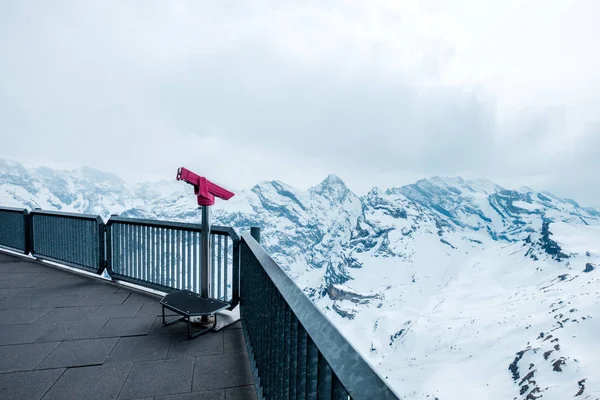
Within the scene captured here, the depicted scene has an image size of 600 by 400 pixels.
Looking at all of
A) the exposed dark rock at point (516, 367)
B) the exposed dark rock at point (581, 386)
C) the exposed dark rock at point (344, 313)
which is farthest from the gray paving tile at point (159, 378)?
the exposed dark rock at point (344, 313)

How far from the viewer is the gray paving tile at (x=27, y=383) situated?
106 inches

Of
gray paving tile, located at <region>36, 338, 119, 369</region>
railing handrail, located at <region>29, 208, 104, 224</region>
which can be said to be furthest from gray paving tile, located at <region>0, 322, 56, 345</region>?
railing handrail, located at <region>29, 208, 104, 224</region>

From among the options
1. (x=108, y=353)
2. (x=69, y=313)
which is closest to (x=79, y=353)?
(x=108, y=353)

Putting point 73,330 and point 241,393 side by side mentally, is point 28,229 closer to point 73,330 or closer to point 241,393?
point 73,330

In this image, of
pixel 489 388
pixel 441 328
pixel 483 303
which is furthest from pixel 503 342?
pixel 483 303

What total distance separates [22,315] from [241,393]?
349 centimetres

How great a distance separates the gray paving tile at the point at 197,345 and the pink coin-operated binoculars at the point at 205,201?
2.09ft

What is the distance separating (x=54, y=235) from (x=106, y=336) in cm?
426

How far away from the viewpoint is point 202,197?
161 inches

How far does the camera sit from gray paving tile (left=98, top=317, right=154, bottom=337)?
12.5 feet

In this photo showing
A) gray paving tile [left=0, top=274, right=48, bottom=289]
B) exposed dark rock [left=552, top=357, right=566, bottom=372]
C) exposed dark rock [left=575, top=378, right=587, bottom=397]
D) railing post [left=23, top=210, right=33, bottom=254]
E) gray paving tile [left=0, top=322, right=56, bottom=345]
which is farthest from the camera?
exposed dark rock [left=552, top=357, right=566, bottom=372]

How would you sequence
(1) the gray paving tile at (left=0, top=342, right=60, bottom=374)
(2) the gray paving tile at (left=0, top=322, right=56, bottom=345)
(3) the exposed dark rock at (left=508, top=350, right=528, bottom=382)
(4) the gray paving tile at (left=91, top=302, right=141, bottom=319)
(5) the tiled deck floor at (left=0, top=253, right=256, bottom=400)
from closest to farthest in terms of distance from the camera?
(5) the tiled deck floor at (left=0, top=253, right=256, bottom=400) → (1) the gray paving tile at (left=0, top=342, right=60, bottom=374) → (2) the gray paving tile at (left=0, top=322, right=56, bottom=345) → (4) the gray paving tile at (left=91, top=302, right=141, bottom=319) → (3) the exposed dark rock at (left=508, top=350, right=528, bottom=382)

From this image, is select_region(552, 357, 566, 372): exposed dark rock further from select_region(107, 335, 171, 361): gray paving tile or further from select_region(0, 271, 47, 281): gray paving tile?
select_region(0, 271, 47, 281): gray paving tile

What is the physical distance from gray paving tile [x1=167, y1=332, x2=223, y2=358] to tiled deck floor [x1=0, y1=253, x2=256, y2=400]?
10mm
